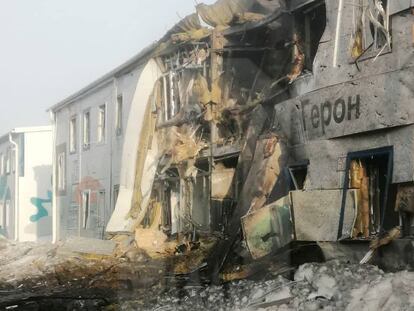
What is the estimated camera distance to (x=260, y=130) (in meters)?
14.5

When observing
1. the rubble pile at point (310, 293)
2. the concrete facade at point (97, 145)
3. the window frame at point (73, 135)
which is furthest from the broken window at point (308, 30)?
the window frame at point (73, 135)

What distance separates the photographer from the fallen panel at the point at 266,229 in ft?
39.3

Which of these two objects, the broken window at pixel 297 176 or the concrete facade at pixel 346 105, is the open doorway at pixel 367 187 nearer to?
the concrete facade at pixel 346 105

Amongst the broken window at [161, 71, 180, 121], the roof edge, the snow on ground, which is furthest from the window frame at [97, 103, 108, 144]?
the snow on ground

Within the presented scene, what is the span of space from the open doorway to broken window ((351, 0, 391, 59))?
1633mm

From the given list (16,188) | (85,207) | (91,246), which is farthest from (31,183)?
(91,246)

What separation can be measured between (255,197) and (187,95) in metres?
5.71

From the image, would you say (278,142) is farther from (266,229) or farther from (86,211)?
(86,211)

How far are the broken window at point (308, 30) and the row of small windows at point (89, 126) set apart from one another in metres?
10.4

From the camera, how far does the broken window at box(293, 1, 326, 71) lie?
43.5ft

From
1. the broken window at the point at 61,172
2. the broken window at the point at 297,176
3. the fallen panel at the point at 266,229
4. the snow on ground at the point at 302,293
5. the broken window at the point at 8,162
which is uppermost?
the broken window at the point at 8,162

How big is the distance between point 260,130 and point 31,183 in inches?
913

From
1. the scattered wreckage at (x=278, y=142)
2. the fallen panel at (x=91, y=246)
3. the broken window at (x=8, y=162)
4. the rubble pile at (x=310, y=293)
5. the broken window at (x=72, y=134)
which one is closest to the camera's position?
the rubble pile at (x=310, y=293)

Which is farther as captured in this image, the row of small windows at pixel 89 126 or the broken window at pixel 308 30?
the row of small windows at pixel 89 126
